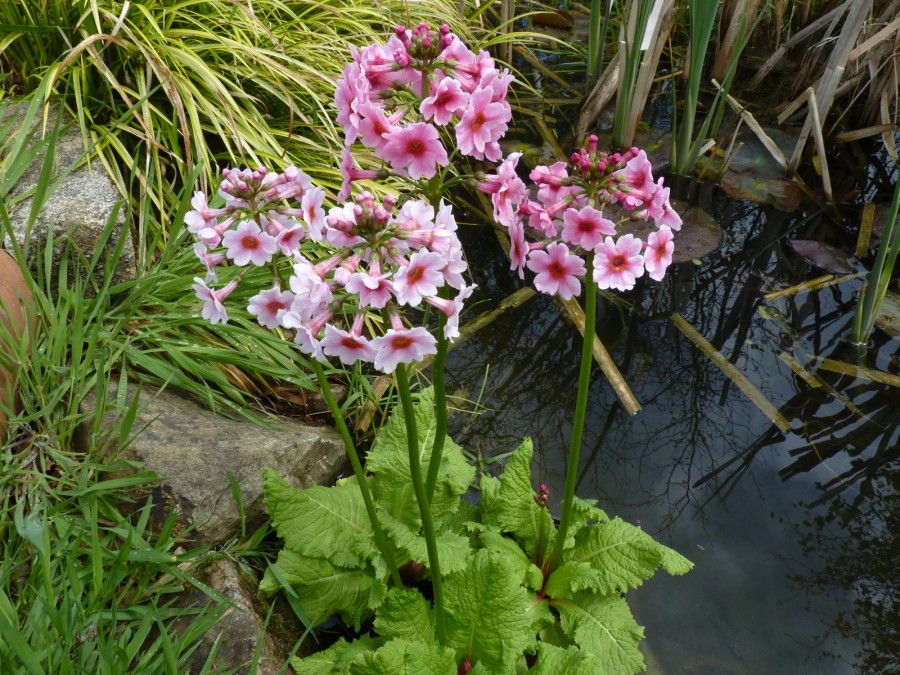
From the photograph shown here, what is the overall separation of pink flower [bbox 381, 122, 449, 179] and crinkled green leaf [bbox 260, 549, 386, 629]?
125 centimetres

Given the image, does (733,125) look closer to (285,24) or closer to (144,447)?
(285,24)

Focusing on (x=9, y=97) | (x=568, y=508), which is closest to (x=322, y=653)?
(x=568, y=508)

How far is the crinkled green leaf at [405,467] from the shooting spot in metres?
2.25

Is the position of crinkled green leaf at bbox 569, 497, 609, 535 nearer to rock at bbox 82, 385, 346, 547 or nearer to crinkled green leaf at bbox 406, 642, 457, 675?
crinkled green leaf at bbox 406, 642, 457, 675

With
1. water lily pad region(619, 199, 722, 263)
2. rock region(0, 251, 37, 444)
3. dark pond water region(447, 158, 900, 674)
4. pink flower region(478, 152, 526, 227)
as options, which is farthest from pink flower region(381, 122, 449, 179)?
water lily pad region(619, 199, 722, 263)

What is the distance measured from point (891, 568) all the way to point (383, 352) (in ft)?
7.45

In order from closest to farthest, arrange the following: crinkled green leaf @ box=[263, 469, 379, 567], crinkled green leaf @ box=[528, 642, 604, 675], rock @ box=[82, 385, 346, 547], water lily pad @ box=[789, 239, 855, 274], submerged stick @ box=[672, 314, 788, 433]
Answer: crinkled green leaf @ box=[528, 642, 604, 675] < crinkled green leaf @ box=[263, 469, 379, 567] < rock @ box=[82, 385, 346, 547] < submerged stick @ box=[672, 314, 788, 433] < water lily pad @ box=[789, 239, 855, 274]

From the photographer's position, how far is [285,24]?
400 cm

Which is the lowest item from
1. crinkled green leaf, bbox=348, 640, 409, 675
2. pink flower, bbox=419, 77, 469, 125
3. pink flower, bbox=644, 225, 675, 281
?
crinkled green leaf, bbox=348, 640, 409, 675

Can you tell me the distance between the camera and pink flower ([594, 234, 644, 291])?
156 cm

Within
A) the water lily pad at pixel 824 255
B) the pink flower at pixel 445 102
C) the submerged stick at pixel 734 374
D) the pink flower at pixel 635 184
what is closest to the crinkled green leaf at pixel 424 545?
the pink flower at pixel 635 184

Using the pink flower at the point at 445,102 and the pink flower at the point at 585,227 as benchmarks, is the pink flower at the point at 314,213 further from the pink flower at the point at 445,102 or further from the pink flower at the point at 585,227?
the pink flower at the point at 585,227

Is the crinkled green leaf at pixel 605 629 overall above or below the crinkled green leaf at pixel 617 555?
below

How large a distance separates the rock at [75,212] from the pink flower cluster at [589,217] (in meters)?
1.85
